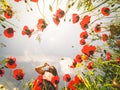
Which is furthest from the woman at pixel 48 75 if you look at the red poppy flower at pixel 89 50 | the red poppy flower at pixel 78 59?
the red poppy flower at pixel 89 50

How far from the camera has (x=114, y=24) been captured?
119 inches

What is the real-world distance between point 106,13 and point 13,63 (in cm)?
186

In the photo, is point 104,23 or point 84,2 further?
point 104,23

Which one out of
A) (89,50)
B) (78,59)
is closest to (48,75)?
(78,59)

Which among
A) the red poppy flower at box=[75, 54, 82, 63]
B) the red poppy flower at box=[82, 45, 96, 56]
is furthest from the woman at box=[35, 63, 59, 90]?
the red poppy flower at box=[82, 45, 96, 56]

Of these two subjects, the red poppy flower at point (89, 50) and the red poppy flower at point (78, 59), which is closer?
the red poppy flower at point (89, 50)

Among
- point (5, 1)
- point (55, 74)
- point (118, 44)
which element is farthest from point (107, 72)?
point (5, 1)

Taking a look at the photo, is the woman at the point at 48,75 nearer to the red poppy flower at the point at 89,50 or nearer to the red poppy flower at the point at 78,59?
the red poppy flower at the point at 78,59

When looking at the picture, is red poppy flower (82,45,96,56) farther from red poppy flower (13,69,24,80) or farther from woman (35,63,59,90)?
woman (35,63,59,90)

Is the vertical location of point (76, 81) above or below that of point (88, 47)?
below

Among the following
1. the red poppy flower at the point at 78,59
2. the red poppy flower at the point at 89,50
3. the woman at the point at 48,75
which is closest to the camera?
the red poppy flower at the point at 89,50

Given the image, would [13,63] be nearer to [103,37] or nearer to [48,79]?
[103,37]

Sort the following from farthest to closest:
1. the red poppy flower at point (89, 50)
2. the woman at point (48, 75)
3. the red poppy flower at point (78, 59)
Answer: the woman at point (48, 75), the red poppy flower at point (78, 59), the red poppy flower at point (89, 50)

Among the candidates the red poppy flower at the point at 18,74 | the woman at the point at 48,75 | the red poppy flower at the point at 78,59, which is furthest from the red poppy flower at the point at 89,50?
the woman at the point at 48,75
